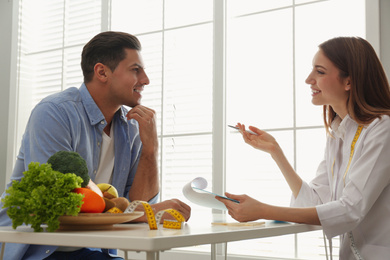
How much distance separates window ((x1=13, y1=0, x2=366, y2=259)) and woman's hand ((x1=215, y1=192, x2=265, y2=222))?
147cm

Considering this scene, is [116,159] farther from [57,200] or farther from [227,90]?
[227,90]

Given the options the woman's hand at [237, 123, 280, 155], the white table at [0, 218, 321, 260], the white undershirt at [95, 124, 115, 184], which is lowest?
the white table at [0, 218, 321, 260]

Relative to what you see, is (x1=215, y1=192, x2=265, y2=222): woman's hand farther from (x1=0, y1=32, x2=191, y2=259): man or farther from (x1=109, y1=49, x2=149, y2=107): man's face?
(x1=109, y1=49, x2=149, y2=107): man's face

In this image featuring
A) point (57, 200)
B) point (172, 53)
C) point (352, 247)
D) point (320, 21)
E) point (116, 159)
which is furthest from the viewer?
point (172, 53)

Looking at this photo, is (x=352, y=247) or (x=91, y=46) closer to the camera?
(x=352, y=247)

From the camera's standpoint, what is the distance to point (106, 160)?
1.93 m

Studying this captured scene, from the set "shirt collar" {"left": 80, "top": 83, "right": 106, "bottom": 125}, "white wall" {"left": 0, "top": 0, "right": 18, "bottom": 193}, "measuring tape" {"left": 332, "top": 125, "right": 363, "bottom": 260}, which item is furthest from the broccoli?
"white wall" {"left": 0, "top": 0, "right": 18, "bottom": 193}

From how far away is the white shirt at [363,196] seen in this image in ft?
4.96

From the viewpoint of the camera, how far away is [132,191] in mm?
1963

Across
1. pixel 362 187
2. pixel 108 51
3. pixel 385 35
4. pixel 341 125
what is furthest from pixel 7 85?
pixel 362 187

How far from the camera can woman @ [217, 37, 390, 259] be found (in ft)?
4.95

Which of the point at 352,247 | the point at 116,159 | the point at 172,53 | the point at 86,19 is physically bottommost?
the point at 352,247

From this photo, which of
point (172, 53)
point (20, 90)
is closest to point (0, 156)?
point (20, 90)

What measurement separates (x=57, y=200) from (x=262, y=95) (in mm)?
2275
